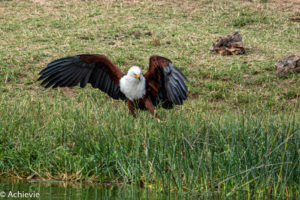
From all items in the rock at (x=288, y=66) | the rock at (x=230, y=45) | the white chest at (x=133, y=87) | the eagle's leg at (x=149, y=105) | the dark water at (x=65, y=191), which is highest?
the rock at (x=230, y=45)

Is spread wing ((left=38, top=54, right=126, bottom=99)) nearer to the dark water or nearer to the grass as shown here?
the grass

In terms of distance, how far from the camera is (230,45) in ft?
42.1

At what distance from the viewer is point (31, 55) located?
12281mm

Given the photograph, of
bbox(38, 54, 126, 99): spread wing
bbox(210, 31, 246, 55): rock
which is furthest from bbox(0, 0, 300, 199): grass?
bbox(38, 54, 126, 99): spread wing

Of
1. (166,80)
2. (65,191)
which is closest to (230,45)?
(166,80)

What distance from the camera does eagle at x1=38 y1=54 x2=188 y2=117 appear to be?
7.71m

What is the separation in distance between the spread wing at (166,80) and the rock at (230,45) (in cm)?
495

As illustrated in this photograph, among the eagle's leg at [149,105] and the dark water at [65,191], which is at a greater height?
the eagle's leg at [149,105]

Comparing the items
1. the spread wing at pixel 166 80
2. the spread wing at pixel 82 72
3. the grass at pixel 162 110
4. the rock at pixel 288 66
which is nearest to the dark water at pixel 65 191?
the grass at pixel 162 110

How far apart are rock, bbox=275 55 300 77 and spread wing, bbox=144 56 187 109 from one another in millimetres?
4159

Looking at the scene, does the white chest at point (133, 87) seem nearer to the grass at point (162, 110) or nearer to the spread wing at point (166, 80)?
the spread wing at point (166, 80)

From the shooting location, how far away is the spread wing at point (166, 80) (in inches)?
297

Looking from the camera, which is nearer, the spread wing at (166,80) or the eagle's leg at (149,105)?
the spread wing at (166,80)

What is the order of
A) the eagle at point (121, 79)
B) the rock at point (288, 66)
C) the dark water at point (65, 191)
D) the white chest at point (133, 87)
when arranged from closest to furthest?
the dark water at point (65, 191)
the eagle at point (121, 79)
the white chest at point (133, 87)
the rock at point (288, 66)
